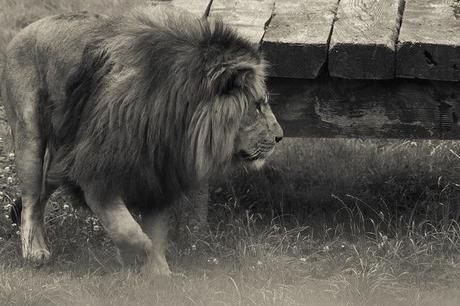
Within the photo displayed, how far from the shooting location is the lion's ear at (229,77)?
436 cm

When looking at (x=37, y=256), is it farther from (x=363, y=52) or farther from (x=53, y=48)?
(x=363, y=52)

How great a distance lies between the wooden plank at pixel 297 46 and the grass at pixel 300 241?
2.81 ft

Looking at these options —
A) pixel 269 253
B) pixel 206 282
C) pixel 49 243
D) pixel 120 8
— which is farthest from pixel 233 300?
pixel 120 8

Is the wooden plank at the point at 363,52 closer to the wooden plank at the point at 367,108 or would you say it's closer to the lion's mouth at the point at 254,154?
the wooden plank at the point at 367,108

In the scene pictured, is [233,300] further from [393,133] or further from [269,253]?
[393,133]

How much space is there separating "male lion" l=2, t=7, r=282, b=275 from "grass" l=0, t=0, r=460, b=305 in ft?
1.07

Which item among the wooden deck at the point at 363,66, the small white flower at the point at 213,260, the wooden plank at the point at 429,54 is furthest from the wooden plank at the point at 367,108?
the small white flower at the point at 213,260

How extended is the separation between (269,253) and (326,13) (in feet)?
4.19

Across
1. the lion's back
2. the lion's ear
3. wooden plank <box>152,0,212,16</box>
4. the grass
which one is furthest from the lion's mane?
wooden plank <box>152,0,212,16</box>

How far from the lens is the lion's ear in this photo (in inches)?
172

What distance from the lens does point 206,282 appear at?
4.49 metres

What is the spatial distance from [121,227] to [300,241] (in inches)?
41.7

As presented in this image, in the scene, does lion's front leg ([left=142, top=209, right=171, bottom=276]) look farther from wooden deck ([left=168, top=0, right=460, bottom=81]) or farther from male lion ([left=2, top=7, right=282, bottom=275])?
wooden deck ([left=168, top=0, right=460, bottom=81])

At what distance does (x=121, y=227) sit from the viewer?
4.50 meters
